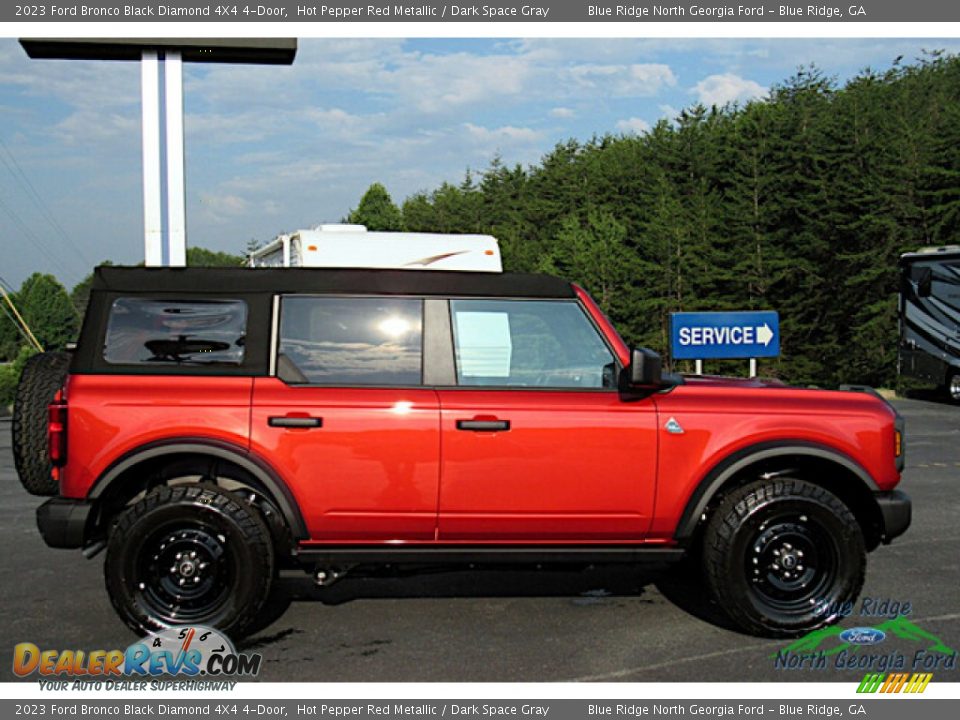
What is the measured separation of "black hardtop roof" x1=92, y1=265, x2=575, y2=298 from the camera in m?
5.26

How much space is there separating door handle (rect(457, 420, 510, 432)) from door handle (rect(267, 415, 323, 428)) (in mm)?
745

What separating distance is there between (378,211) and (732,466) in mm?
76501

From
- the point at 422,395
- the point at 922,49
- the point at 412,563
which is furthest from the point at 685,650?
the point at 922,49

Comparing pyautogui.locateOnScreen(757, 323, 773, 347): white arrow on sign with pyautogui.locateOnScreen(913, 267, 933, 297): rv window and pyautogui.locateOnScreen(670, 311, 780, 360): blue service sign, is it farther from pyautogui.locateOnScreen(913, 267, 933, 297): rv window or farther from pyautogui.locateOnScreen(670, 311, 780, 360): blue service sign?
pyautogui.locateOnScreen(913, 267, 933, 297): rv window

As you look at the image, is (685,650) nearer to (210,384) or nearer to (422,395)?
(422,395)

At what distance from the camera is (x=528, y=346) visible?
210 inches

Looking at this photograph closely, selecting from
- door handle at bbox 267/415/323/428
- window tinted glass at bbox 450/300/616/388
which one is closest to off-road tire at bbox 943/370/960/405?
window tinted glass at bbox 450/300/616/388

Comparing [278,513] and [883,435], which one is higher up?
[883,435]

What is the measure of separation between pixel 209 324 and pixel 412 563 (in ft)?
5.62

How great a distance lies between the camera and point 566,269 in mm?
51125

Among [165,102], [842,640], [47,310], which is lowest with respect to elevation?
[47,310]

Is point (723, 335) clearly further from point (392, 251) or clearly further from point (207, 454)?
point (207, 454)

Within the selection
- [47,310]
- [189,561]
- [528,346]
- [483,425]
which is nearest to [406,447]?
[483,425]
